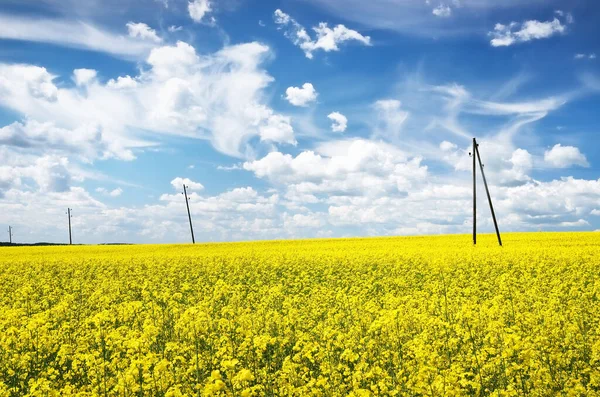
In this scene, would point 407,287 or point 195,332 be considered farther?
point 407,287

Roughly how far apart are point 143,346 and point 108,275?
58.4 ft

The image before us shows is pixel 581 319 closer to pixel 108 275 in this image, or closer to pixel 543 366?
pixel 543 366

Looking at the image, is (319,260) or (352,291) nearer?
(352,291)

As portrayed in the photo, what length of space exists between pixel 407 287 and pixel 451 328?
811cm

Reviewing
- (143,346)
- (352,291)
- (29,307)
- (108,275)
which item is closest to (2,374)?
(143,346)

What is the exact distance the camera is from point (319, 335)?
35.9ft

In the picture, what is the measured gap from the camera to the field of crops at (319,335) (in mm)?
7270

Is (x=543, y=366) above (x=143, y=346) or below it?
below

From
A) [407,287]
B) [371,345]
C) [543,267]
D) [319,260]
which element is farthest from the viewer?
[319,260]

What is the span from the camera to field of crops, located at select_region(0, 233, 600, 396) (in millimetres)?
7270

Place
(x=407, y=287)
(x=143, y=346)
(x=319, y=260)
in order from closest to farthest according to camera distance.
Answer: (x=143, y=346) → (x=407, y=287) → (x=319, y=260)

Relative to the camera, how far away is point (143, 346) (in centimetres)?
837

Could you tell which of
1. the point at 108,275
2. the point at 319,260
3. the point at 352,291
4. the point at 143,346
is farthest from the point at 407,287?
the point at 108,275

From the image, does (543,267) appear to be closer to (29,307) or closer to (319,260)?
(319,260)
